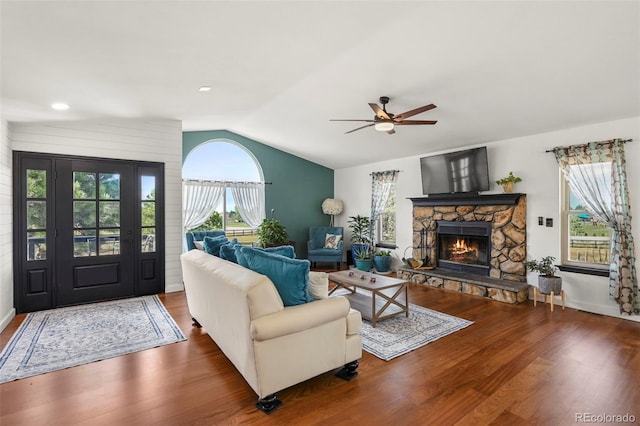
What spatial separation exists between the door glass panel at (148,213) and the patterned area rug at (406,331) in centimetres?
369

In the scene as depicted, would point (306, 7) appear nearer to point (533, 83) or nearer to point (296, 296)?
point (296, 296)

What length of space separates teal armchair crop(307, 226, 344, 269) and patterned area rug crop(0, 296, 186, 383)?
11.7 ft

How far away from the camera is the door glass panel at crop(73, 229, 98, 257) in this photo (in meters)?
4.46

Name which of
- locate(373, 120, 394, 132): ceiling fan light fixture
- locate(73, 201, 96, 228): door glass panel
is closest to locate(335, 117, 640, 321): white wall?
locate(373, 120, 394, 132): ceiling fan light fixture

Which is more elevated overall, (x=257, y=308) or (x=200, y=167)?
(x=200, y=167)

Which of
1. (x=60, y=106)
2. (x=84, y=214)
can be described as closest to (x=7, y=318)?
(x=84, y=214)

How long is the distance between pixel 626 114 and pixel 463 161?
207cm

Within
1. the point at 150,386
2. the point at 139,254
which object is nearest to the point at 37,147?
the point at 139,254

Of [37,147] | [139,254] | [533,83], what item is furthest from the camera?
[139,254]

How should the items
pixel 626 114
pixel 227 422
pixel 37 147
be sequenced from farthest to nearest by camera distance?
pixel 37 147
pixel 626 114
pixel 227 422

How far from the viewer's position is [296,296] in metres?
2.37

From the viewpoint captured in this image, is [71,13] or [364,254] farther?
[364,254]

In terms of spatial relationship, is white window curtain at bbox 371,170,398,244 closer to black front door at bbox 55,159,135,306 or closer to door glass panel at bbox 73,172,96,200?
black front door at bbox 55,159,135,306

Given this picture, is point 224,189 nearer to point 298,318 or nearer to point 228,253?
point 228,253
